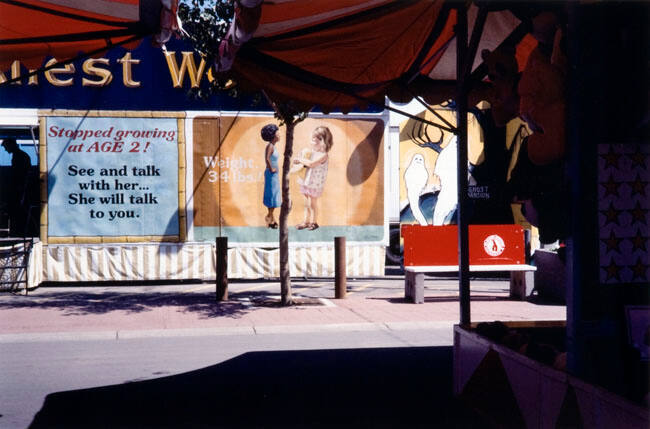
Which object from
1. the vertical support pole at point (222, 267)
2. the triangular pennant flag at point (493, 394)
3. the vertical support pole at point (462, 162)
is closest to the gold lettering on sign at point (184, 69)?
the vertical support pole at point (222, 267)

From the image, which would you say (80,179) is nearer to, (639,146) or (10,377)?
(10,377)

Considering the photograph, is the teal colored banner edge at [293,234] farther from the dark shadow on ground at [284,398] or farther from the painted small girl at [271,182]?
the dark shadow on ground at [284,398]

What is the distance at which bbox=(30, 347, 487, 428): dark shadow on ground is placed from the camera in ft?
17.1

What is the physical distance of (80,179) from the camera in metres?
14.5

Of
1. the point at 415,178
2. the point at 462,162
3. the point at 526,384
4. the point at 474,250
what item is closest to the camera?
the point at 526,384

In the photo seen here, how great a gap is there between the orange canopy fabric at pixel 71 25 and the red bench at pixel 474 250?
7.40 metres

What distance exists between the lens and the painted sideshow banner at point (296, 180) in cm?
1502

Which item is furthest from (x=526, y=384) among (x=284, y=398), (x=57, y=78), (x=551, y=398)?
(x=57, y=78)

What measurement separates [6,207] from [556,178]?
48.3 feet

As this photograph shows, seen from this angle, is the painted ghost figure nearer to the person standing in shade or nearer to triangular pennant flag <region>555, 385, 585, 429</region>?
the person standing in shade

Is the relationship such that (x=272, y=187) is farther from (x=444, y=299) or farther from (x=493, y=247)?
(x=493, y=247)

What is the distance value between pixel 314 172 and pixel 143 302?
5299 millimetres

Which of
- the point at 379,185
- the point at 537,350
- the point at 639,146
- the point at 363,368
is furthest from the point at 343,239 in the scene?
the point at 639,146

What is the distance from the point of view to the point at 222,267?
12.0m
